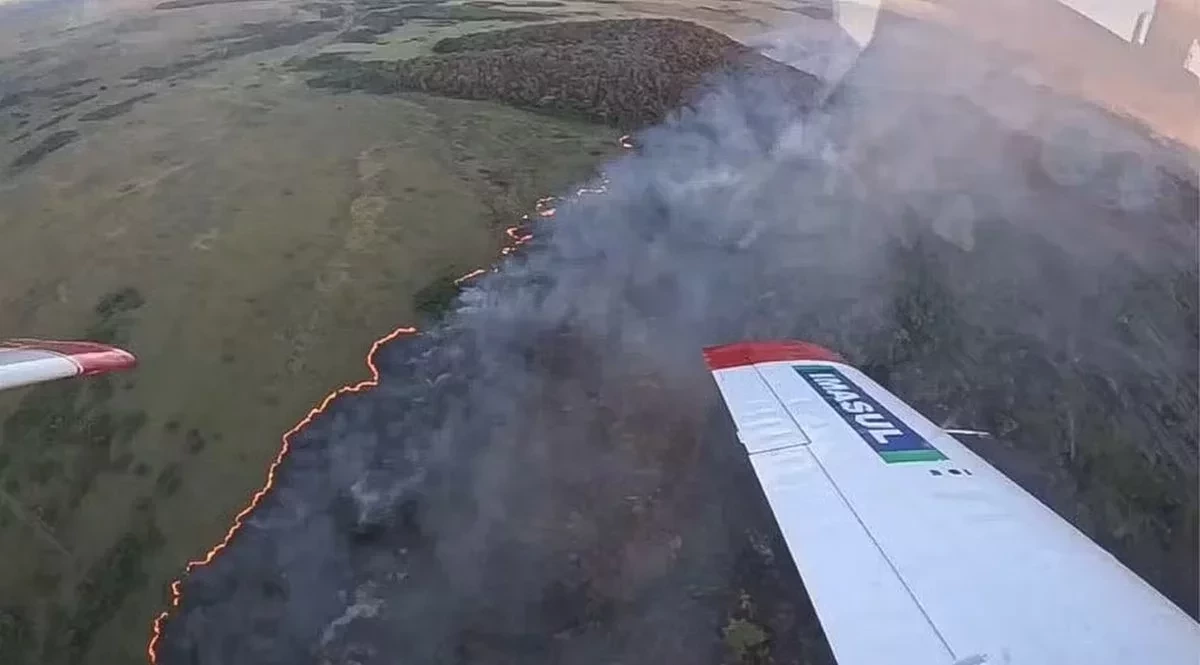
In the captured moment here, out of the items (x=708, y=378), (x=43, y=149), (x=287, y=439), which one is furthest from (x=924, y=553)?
(x=43, y=149)

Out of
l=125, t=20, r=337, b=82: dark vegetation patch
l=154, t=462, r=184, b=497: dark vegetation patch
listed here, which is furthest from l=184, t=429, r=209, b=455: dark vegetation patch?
l=125, t=20, r=337, b=82: dark vegetation patch

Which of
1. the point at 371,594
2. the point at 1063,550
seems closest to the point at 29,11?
the point at 371,594

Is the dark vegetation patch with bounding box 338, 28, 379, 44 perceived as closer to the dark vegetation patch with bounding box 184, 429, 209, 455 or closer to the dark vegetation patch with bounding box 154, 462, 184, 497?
the dark vegetation patch with bounding box 184, 429, 209, 455

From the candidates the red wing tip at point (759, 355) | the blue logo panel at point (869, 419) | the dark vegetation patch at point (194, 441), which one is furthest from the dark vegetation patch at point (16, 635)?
the blue logo panel at point (869, 419)

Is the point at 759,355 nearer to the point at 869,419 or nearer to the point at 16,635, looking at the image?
the point at 869,419

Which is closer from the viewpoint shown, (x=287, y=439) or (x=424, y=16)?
(x=287, y=439)

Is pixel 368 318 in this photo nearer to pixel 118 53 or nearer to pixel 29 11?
pixel 118 53
